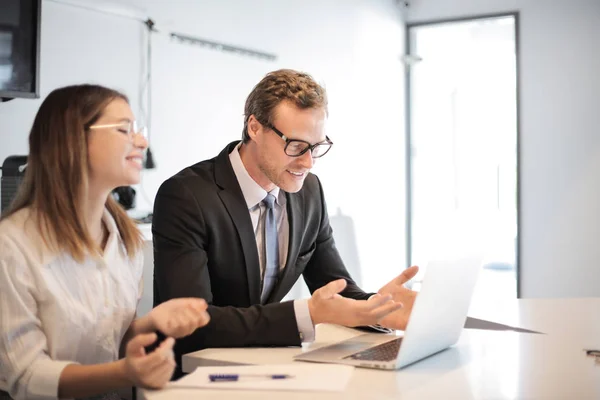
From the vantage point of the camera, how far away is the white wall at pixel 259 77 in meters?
3.88

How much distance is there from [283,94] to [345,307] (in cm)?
79

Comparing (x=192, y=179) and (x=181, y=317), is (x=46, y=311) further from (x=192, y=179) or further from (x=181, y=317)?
(x=192, y=179)

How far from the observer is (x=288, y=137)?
225 centimetres

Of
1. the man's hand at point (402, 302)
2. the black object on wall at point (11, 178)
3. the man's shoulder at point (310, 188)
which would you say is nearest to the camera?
the man's hand at point (402, 302)

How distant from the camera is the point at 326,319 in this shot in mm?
1803

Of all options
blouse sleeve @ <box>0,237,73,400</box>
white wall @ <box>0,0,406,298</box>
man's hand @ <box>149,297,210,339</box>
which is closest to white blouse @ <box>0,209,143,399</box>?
blouse sleeve @ <box>0,237,73,400</box>

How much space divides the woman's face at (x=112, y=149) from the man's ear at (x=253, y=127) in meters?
0.58

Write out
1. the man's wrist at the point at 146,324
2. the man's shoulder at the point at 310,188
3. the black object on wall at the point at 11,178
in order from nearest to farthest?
1. the man's wrist at the point at 146,324
2. the man's shoulder at the point at 310,188
3. the black object on wall at the point at 11,178

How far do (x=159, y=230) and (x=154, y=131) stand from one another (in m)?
2.30

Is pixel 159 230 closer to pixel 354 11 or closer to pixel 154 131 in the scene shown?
pixel 154 131

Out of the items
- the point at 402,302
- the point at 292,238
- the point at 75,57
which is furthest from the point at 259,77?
the point at 402,302

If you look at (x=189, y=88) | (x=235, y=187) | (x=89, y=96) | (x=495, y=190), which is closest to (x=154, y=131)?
(x=189, y=88)

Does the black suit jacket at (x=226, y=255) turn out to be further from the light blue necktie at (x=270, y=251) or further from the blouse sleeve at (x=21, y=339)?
the blouse sleeve at (x=21, y=339)

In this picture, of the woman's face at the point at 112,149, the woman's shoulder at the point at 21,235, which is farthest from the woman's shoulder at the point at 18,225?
the woman's face at the point at 112,149
